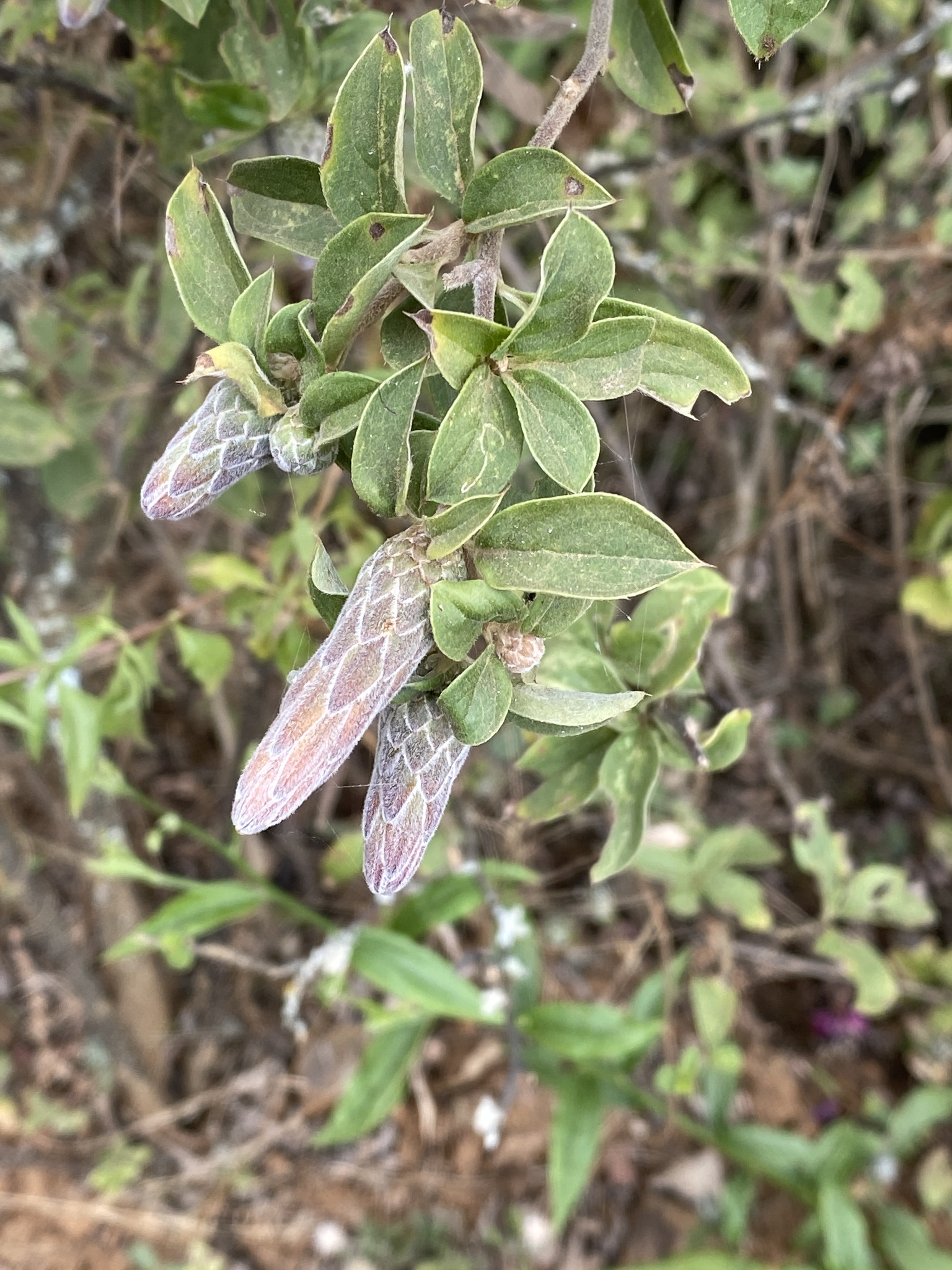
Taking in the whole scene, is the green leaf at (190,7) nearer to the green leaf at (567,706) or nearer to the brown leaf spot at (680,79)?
the brown leaf spot at (680,79)

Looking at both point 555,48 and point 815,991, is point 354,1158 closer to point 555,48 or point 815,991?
point 815,991

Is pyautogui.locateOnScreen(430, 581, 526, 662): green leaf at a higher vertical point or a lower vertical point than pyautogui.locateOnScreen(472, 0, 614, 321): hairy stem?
lower

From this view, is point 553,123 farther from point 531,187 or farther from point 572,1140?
point 572,1140

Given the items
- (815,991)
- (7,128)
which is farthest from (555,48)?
(815,991)

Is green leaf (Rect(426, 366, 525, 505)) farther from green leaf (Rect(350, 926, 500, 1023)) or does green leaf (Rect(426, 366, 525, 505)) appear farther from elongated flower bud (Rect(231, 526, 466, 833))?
green leaf (Rect(350, 926, 500, 1023))

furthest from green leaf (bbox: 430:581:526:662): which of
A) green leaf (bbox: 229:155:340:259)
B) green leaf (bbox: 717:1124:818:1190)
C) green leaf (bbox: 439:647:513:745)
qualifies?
green leaf (bbox: 717:1124:818:1190)

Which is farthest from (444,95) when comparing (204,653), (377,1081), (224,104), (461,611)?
(377,1081)
